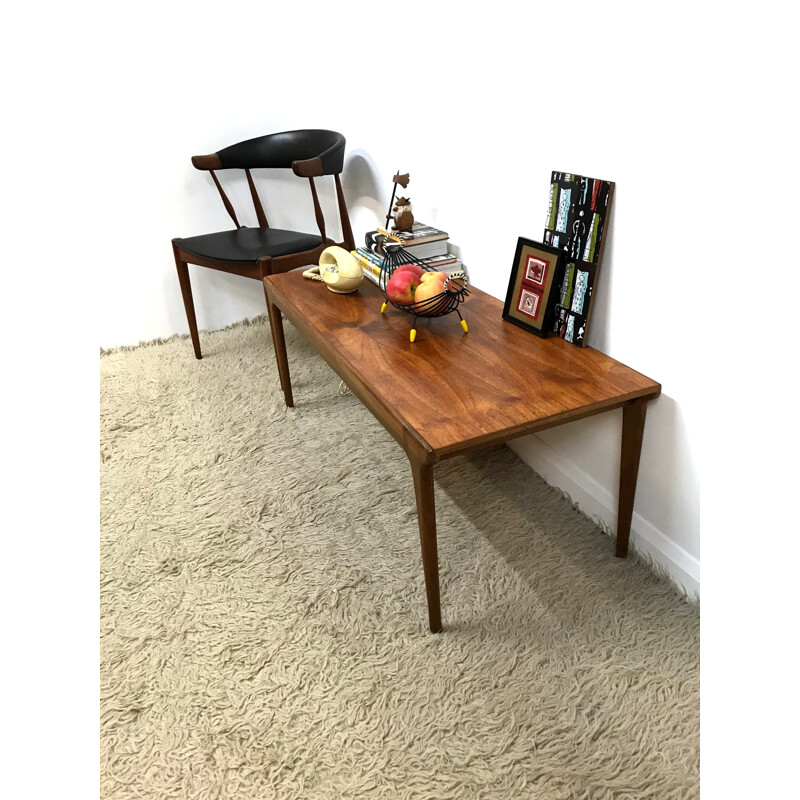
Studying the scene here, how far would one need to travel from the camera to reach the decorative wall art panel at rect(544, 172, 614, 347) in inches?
57.0

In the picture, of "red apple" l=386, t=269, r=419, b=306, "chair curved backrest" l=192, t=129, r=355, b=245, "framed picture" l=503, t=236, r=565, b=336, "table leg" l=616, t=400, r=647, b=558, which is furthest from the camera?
"chair curved backrest" l=192, t=129, r=355, b=245

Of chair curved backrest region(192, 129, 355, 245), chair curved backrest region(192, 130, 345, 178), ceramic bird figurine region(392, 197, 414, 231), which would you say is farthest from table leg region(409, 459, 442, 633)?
chair curved backrest region(192, 130, 345, 178)

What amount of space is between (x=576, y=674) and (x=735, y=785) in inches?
33.2

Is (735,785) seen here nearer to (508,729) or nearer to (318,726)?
(508,729)

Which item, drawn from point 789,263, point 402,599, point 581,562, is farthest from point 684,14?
point 402,599

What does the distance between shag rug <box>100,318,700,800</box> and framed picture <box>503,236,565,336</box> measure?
485mm

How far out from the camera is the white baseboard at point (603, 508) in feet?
4.91

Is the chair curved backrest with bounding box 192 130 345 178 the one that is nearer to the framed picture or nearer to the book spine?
the book spine

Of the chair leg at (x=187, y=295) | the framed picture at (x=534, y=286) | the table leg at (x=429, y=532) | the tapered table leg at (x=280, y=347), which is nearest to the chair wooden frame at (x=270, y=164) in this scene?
the chair leg at (x=187, y=295)

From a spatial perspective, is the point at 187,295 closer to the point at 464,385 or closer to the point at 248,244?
the point at 248,244

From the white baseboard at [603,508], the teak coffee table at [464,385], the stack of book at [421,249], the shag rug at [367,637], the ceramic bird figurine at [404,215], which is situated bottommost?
the shag rug at [367,637]

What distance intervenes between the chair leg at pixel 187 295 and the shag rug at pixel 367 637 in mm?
681

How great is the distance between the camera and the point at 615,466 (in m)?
1.63

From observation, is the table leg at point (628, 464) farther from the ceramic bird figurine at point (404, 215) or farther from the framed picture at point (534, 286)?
the ceramic bird figurine at point (404, 215)
